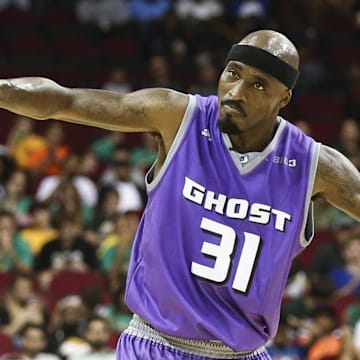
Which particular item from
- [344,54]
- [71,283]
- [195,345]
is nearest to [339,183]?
[195,345]

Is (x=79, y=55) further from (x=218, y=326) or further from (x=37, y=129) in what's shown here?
(x=218, y=326)

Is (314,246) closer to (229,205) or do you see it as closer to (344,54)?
(344,54)

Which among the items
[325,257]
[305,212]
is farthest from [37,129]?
[305,212]

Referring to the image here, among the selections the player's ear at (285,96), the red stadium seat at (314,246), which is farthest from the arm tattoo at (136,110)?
the red stadium seat at (314,246)

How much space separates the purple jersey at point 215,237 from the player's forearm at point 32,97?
50 centimetres

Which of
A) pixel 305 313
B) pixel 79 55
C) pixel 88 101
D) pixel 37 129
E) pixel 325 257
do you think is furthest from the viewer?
pixel 79 55

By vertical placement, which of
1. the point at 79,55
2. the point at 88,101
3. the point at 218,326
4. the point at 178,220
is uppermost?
the point at 79,55

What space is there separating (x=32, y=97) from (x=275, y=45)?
2.97 ft

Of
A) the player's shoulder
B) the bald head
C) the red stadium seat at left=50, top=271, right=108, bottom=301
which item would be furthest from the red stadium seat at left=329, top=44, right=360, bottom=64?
the bald head

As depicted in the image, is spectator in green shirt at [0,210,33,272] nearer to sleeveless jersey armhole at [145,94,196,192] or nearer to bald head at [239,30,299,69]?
sleeveless jersey armhole at [145,94,196,192]

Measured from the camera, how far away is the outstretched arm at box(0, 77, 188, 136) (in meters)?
3.35

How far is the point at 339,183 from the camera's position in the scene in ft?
12.3

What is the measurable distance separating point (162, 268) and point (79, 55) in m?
10.4

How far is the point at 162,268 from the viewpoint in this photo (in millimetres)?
3611
